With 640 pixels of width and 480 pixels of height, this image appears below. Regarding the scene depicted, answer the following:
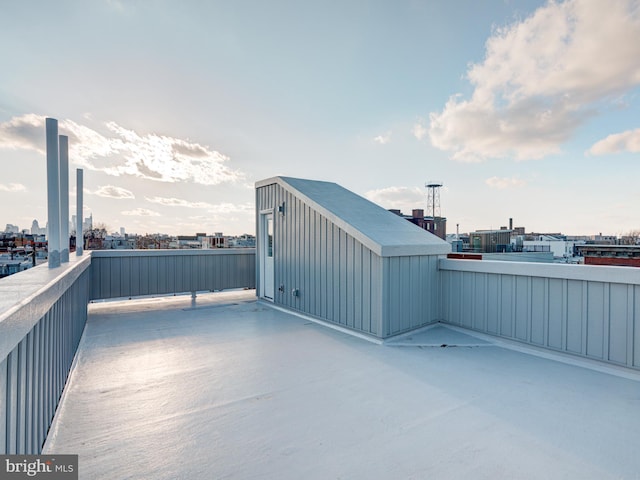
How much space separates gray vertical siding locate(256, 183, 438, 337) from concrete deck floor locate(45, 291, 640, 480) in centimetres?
42

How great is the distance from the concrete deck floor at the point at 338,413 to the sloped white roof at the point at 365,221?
1225 millimetres

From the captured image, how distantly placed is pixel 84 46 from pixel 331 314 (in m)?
5.51

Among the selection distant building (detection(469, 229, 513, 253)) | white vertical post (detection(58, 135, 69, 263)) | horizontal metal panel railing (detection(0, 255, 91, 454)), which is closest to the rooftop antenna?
distant building (detection(469, 229, 513, 253))

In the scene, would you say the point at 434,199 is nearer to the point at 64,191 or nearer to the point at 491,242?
A: the point at 491,242

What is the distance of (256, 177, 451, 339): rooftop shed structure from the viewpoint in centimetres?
392

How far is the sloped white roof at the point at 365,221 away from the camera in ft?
13.1

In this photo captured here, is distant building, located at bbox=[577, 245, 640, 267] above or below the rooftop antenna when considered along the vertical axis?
below


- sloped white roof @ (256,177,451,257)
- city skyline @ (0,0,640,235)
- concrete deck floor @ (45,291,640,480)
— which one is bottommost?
concrete deck floor @ (45,291,640,480)

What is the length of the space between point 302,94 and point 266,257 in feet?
13.9

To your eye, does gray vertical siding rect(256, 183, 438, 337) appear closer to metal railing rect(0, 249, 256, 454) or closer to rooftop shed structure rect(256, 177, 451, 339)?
rooftop shed structure rect(256, 177, 451, 339)

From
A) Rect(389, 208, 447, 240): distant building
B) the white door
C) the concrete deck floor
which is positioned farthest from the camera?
Rect(389, 208, 447, 240): distant building

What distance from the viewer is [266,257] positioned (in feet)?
20.5

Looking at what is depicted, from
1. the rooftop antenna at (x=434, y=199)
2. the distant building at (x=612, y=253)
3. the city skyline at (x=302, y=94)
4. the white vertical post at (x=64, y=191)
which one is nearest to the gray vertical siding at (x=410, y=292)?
the city skyline at (x=302, y=94)

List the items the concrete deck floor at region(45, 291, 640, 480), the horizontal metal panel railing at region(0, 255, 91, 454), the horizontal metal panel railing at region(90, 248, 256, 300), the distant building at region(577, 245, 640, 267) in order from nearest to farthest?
the horizontal metal panel railing at region(0, 255, 91, 454)
the concrete deck floor at region(45, 291, 640, 480)
the horizontal metal panel railing at region(90, 248, 256, 300)
the distant building at region(577, 245, 640, 267)
